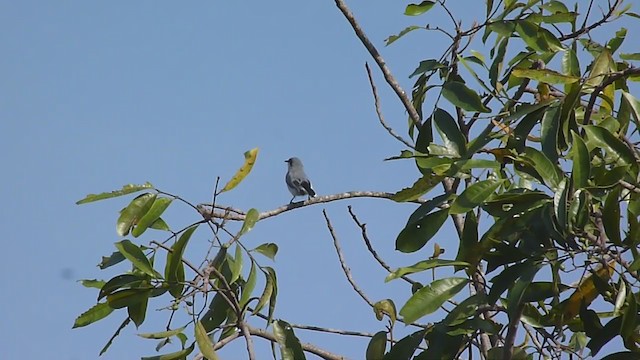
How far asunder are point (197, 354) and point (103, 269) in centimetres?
48

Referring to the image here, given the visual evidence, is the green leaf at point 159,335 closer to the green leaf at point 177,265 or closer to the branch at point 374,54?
the green leaf at point 177,265

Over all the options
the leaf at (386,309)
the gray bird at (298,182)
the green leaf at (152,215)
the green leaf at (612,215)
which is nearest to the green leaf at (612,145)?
the green leaf at (612,215)

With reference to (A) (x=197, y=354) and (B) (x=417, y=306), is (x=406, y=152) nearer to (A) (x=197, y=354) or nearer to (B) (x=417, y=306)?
(B) (x=417, y=306)

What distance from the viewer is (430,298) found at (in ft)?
9.73

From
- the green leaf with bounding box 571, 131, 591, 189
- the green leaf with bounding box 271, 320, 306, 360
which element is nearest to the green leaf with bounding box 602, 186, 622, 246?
the green leaf with bounding box 571, 131, 591, 189

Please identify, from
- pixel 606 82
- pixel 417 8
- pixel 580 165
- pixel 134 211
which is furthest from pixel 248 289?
pixel 417 8

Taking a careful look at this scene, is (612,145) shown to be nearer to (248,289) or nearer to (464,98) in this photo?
(464,98)

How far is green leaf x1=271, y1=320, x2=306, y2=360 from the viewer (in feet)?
10.9

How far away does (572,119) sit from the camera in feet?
10.0

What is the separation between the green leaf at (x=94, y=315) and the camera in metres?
3.37

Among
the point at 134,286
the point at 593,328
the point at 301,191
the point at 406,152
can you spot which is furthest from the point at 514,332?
the point at 301,191

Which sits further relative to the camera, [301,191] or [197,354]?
[301,191]

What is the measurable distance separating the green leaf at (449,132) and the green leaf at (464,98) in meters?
0.09

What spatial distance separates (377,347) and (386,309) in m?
0.19
